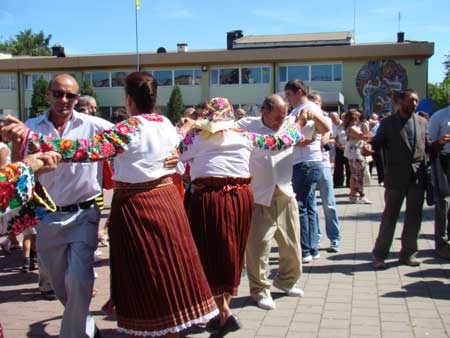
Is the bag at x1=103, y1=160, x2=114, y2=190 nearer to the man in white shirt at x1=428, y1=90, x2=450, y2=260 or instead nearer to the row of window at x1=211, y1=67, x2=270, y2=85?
the man in white shirt at x1=428, y1=90, x2=450, y2=260

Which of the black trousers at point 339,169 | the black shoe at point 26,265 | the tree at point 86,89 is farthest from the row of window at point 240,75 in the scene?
the black shoe at point 26,265

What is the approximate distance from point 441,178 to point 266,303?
10.5 feet

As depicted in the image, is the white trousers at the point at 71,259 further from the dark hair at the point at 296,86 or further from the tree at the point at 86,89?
the tree at the point at 86,89

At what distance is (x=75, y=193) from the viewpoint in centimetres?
405

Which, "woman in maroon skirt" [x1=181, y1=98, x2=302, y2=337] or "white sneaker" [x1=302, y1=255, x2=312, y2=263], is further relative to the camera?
"white sneaker" [x1=302, y1=255, x2=312, y2=263]

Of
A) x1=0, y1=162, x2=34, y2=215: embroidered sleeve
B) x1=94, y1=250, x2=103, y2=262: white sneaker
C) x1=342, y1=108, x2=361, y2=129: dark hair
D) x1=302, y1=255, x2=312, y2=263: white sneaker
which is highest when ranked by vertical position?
x1=342, y1=108, x2=361, y2=129: dark hair

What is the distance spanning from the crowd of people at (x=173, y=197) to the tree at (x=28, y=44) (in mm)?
86467

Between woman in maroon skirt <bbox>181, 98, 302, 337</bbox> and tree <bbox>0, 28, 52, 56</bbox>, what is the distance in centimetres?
8802

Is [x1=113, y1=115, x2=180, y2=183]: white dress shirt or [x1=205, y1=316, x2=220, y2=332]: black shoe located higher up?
[x1=113, y1=115, x2=180, y2=183]: white dress shirt

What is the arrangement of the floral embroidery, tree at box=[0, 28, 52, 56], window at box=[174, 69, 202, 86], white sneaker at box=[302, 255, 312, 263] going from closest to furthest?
the floral embroidery < white sneaker at box=[302, 255, 312, 263] < window at box=[174, 69, 202, 86] < tree at box=[0, 28, 52, 56]

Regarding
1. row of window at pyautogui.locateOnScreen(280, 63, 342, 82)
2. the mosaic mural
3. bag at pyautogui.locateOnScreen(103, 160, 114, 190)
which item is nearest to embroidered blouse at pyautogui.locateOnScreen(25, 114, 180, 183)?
bag at pyautogui.locateOnScreen(103, 160, 114, 190)

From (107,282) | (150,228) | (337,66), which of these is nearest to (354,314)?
(150,228)

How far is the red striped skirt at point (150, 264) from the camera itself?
341cm

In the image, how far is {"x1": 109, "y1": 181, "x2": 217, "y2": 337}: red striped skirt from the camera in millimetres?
3408
